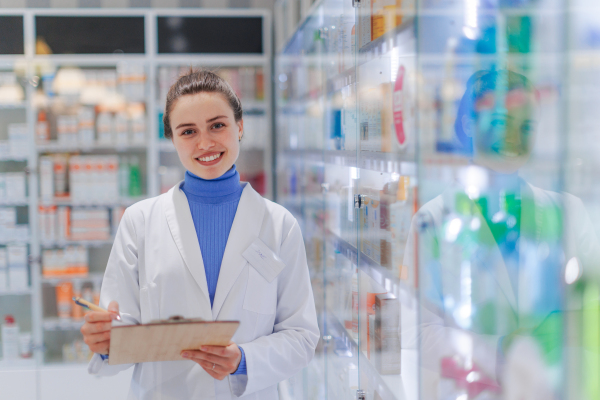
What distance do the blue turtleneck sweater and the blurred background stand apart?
0.47m

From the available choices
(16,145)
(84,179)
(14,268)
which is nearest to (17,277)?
(14,268)

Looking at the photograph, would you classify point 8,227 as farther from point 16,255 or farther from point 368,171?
point 368,171

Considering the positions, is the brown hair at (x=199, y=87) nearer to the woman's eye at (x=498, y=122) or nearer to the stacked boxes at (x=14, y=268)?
the woman's eye at (x=498, y=122)

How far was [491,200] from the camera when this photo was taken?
38.9 inches

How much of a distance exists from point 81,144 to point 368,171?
3351mm

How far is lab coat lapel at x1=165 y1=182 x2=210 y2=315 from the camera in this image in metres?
1.52

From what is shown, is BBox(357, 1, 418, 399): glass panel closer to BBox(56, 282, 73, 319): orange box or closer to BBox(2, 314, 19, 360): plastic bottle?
BBox(56, 282, 73, 319): orange box

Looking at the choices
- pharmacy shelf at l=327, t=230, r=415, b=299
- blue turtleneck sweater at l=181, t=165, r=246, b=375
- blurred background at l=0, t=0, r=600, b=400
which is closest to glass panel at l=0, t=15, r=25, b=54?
blurred background at l=0, t=0, r=600, b=400

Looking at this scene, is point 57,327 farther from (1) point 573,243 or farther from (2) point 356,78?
(1) point 573,243

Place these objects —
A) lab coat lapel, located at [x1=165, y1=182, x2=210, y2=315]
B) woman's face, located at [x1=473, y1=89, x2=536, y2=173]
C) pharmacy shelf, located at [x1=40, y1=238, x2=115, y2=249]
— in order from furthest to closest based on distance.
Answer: pharmacy shelf, located at [x1=40, y1=238, x2=115, y2=249]
lab coat lapel, located at [x1=165, y1=182, x2=210, y2=315]
woman's face, located at [x1=473, y1=89, x2=536, y2=173]

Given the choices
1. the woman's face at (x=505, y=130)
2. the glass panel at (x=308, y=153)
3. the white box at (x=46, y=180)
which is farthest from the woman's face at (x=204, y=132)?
the white box at (x=46, y=180)

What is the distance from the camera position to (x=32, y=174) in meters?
4.37

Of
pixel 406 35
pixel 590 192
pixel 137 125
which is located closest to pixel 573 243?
pixel 590 192

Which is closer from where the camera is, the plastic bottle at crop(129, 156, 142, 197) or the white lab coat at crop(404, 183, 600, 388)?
the white lab coat at crop(404, 183, 600, 388)
